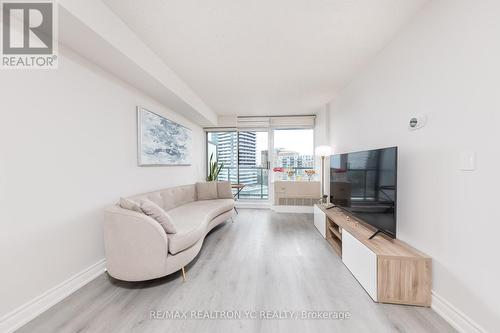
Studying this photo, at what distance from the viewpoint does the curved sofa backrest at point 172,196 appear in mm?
2561

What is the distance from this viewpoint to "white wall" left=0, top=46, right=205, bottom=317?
127cm

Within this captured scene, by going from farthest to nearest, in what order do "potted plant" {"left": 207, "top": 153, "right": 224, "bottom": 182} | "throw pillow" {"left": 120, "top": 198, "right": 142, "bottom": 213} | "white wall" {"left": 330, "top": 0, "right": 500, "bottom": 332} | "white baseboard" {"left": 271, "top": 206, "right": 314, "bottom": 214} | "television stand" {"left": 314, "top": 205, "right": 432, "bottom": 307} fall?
"potted plant" {"left": 207, "top": 153, "right": 224, "bottom": 182} → "white baseboard" {"left": 271, "top": 206, "right": 314, "bottom": 214} → "throw pillow" {"left": 120, "top": 198, "right": 142, "bottom": 213} → "television stand" {"left": 314, "top": 205, "right": 432, "bottom": 307} → "white wall" {"left": 330, "top": 0, "right": 500, "bottom": 332}

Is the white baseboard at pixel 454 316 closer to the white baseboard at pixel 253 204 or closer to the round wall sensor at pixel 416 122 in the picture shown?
the round wall sensor at pixel 416 122

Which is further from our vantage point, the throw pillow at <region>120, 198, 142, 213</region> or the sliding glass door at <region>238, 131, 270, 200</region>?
the sliding glass door at <region>238, 131, 270, 200</region>

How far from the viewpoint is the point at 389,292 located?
4.83 feet

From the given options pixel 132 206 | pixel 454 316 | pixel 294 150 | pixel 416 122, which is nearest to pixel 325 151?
pixel 294 150

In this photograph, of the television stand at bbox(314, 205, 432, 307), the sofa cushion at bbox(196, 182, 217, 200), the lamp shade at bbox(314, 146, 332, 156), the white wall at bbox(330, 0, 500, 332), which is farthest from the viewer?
the sofa cushion at bbox(196, 182, 217, 200)

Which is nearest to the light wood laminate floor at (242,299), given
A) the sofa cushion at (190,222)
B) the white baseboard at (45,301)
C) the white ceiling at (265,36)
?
the white baseboard at (45,301)

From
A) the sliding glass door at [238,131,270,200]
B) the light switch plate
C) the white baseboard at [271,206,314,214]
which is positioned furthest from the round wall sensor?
the sliding glass door at [238,131,270,200]

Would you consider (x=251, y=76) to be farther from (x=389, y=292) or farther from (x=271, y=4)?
(x=389, y=292)

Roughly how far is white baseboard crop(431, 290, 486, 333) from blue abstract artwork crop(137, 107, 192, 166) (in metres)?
3.32

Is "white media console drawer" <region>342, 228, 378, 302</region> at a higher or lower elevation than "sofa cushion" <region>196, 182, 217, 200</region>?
lower

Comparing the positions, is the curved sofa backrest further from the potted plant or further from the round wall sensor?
the round wall sensor

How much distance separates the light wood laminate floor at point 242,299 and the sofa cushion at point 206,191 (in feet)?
4.73
